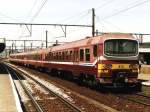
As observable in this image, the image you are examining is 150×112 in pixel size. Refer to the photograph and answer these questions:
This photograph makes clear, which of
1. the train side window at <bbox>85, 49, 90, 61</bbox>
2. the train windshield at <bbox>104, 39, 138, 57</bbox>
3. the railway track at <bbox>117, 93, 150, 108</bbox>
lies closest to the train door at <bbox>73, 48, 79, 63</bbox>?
the train side window at <bbox>85, 49, 90, 61</bbox>

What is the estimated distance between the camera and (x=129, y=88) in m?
22.2

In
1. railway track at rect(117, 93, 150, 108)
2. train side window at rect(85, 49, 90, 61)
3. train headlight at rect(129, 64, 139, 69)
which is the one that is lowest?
railway track at rect(117, 93, 150, 108)

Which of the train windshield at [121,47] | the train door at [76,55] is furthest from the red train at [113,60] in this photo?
the train door at [76,55]

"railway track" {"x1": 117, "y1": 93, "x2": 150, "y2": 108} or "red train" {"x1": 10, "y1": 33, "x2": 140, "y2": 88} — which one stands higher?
"red train" {"x1": 10, "y1": 33, "x2": 140, "y2": 88}

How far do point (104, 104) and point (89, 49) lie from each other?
5.70m

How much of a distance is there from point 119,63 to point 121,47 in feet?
3.08

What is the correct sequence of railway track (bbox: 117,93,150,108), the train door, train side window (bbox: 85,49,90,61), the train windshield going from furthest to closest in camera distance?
1. the train door
2. train side window (bbox: 85,49,90,61)
3. the train windshield
4. railway track (bbox: 117,93,150,108)

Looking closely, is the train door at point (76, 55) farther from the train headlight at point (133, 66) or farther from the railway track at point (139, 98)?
the railway track at point (139, 98)

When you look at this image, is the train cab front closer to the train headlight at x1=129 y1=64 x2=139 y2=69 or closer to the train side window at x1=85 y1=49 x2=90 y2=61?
the train headlight at x1=129 y1=64 x2=139 y2=69

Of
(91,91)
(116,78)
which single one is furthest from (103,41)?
(91,91)

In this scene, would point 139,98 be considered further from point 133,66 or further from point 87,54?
point 87,54

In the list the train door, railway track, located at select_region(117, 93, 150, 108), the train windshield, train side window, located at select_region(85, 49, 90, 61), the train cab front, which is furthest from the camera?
the train door

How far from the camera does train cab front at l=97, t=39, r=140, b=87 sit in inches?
750

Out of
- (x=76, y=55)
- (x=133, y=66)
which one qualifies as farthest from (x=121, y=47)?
(x=76, y=55)
